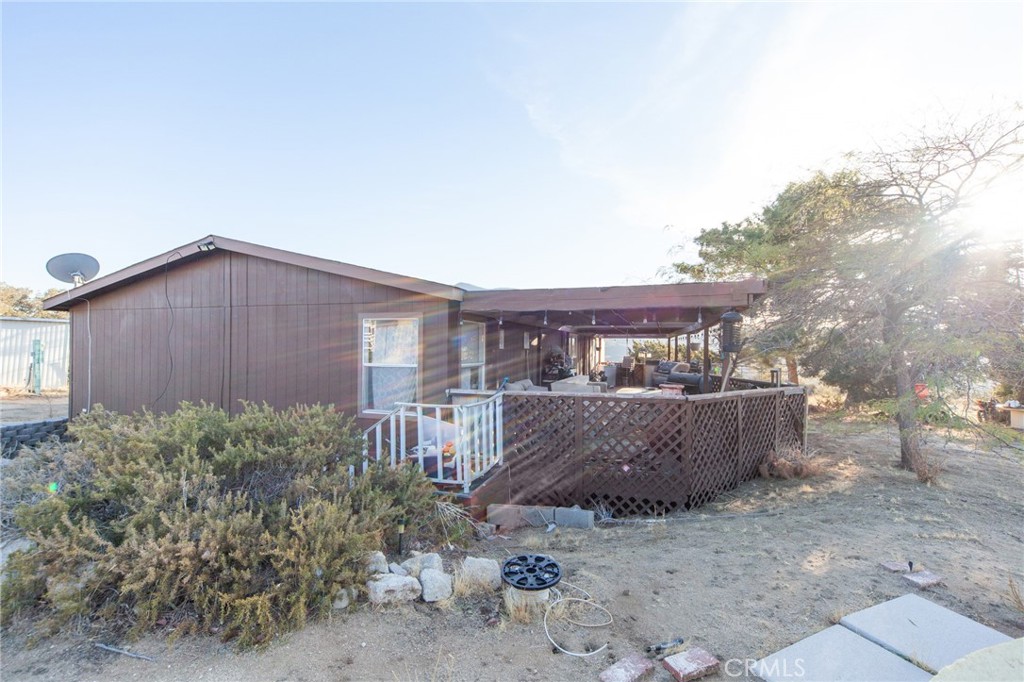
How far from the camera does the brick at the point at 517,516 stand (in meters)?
4.86

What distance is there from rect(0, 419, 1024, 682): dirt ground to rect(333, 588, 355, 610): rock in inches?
3.2

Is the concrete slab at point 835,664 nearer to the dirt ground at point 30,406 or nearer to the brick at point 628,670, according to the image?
the brick at point 628,670

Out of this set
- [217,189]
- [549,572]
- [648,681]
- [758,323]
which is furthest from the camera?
[217,189]

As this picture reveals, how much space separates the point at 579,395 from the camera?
5.42 m

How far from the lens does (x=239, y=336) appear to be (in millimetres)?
7031

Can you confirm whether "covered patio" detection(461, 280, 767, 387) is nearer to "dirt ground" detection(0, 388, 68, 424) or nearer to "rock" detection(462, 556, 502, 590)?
"rock" detection(462, 556, 502, 590)

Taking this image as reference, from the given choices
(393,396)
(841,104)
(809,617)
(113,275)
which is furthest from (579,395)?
(113,275)

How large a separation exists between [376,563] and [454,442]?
215 centimetres

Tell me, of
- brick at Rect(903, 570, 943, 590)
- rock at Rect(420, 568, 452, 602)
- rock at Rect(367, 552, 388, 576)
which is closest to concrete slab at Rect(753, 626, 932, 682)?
brick at Rect(903, 570, 943, 590)

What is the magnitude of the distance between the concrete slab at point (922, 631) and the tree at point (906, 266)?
319 centimetres

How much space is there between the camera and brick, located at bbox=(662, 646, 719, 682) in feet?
6.81

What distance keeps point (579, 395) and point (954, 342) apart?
146 inches

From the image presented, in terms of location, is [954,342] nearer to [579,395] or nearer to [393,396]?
[579,395]

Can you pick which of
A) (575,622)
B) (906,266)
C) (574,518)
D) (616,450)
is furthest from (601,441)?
(906,266)
